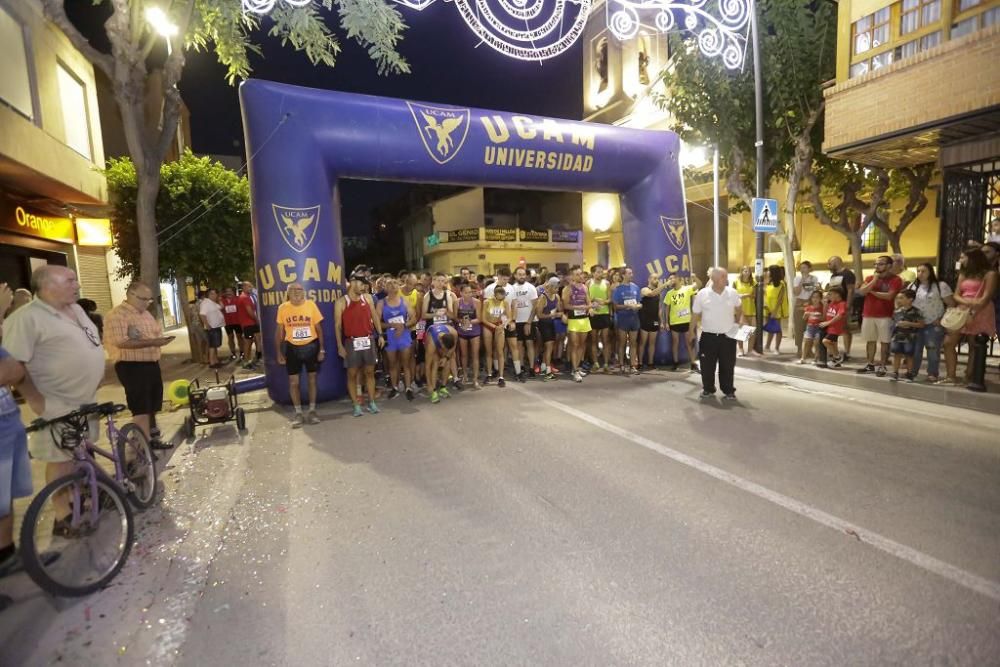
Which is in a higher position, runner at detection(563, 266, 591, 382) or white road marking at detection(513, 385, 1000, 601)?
runner at detection(563, 266, 591, 382)

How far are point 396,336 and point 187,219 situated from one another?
10.5 meters

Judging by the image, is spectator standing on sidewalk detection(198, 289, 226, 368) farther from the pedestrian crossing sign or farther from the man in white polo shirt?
the pedestrian crossing sign

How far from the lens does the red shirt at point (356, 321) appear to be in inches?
279

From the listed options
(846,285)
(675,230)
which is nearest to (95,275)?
(675,230)

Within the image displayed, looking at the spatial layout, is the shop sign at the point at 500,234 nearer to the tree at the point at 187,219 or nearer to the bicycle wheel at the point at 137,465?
the tree at the point at 187,219

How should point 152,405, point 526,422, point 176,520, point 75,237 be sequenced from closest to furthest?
point 176,520 → point 152,405 → point 526,422 → point 75,237

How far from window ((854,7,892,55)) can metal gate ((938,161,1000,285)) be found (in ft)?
9.51

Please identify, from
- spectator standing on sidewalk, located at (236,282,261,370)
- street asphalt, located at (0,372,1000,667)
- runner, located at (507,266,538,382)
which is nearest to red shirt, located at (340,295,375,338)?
street asphalt, located at (0,372,1000,667)

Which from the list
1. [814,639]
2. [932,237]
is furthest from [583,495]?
[932,237]

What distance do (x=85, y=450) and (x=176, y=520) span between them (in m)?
0.95

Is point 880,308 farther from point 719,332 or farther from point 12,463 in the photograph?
point 12,463

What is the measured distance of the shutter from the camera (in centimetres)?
1427

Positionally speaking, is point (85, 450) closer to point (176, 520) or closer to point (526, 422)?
point (176, 520)

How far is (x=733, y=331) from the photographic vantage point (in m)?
7.31
